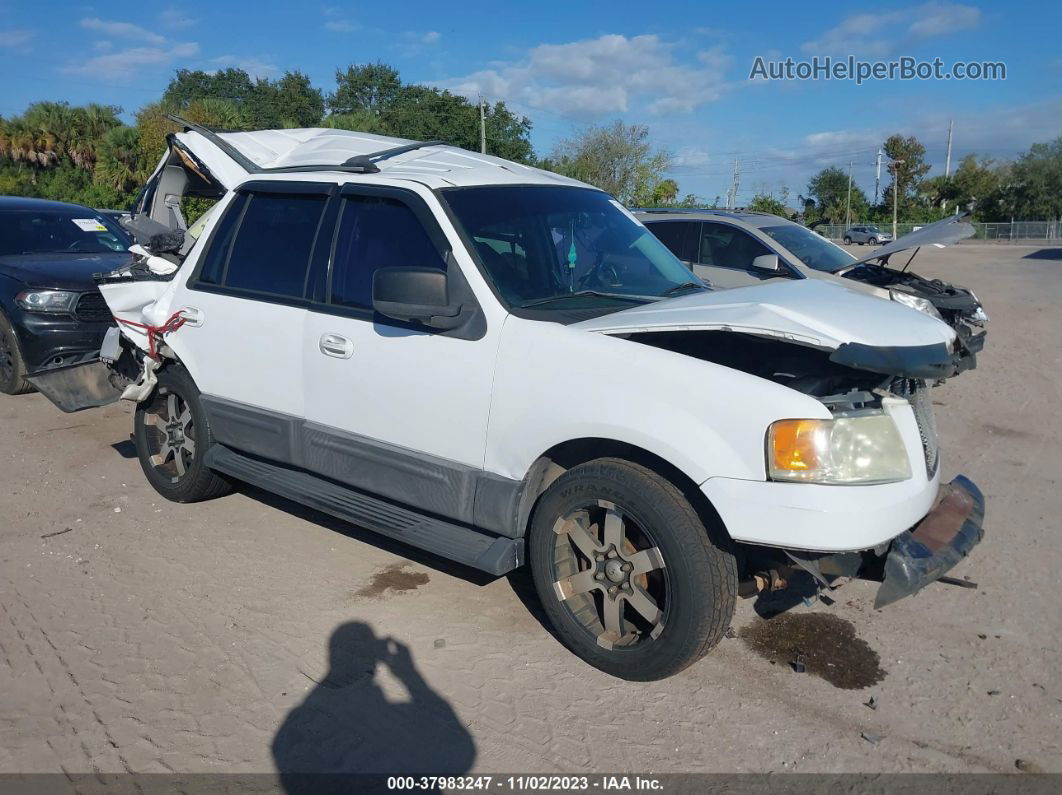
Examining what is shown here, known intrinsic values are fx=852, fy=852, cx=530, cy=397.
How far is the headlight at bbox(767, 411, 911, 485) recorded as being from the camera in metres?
3.12

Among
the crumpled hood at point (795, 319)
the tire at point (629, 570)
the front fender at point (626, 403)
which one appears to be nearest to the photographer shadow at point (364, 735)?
the tire at point (629, 570)

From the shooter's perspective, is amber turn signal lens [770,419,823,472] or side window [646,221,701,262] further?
side window [646,221,701,262]

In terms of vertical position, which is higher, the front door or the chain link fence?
the chain link fence

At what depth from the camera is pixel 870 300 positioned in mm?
3912

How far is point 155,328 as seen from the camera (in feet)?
17.8

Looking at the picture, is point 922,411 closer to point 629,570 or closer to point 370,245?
point 629,570

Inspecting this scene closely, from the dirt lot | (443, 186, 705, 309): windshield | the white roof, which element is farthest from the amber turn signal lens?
the white roof

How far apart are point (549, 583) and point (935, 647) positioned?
1846 millimetres

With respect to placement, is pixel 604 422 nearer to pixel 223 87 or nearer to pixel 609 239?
pixel 609 239

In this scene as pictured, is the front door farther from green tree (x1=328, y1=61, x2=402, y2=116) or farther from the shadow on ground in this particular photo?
green tree (x1=328, y1=61, x2=402, y2=116)

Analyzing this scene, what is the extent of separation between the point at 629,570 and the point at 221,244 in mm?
3324

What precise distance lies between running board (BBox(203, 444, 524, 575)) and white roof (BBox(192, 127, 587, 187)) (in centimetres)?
170

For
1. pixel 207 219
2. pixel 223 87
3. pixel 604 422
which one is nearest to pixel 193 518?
pixel 207 219

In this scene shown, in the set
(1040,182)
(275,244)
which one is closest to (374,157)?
(275,244)
